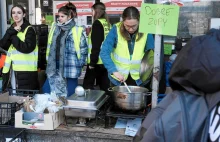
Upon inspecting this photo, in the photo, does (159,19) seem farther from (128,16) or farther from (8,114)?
(8,114)

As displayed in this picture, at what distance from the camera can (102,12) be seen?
401 centimetres

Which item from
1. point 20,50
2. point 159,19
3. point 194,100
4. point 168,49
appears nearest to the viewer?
point 194,100

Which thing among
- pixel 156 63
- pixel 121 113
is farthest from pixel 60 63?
pixel 156 63

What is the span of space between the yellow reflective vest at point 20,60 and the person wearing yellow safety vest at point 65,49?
0.29 meters

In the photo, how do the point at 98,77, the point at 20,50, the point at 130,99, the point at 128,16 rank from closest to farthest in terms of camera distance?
the point at 130,99
the point at 128,16
the point at 20,50
the point at 98,77

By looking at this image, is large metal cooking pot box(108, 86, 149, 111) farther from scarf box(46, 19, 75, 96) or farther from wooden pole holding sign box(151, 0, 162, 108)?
scarf box(46, 19, 75, 96)

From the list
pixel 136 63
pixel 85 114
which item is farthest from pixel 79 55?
pixel 85 114

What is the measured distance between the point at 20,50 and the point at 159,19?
1.95m

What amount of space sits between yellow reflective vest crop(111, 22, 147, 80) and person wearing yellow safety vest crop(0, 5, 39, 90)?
4.17 ft

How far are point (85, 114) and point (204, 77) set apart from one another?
5.29 feet

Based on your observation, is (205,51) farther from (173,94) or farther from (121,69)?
(121,69)

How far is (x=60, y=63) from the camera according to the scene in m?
3.54

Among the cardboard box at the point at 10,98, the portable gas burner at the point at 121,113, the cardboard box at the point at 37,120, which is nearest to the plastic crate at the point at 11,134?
the cardboard box at the point at 37,120

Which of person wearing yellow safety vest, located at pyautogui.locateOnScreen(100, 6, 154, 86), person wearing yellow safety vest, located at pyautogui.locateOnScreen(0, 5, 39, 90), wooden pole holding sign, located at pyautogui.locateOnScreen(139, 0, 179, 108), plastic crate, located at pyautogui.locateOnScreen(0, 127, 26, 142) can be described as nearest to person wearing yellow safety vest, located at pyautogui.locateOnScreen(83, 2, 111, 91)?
person wearing yellow safety vest, located at pyautogui.locateOnScreen(0, 5, 39, 90)
